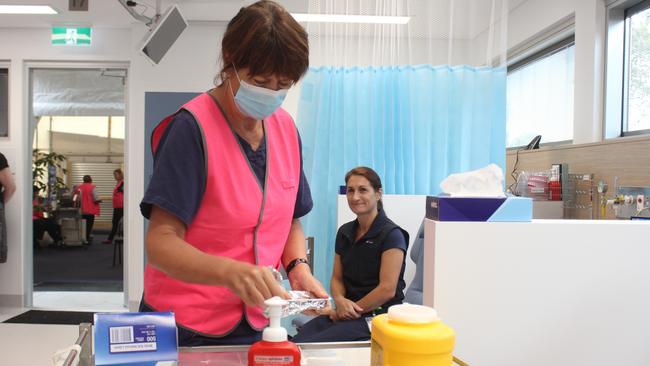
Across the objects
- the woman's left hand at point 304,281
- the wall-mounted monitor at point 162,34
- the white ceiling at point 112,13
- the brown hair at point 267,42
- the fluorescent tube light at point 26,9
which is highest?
the white ceiling at point 112,13

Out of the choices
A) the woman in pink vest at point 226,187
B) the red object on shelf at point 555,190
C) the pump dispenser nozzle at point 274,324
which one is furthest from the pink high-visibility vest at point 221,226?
the red object on shelf at point 555,190

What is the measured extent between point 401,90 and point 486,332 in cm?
187

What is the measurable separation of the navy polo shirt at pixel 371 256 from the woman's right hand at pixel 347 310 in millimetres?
119

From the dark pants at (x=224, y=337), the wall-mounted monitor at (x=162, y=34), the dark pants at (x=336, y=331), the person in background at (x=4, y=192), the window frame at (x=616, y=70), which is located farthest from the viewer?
the person in background at (x=4, y=192)

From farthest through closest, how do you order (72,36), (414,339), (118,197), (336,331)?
(118,197), (72,36), (336,331), (414,339)

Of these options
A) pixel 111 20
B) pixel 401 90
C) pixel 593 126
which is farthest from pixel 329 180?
pixel 111 20

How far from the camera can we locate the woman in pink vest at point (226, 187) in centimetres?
105

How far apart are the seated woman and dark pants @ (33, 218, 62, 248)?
6616mm

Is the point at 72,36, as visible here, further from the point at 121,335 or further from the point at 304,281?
the point at 121,335

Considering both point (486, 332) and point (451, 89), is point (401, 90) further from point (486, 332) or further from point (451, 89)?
point (486, 332)

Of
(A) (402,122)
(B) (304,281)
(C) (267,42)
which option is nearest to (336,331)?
(A) (402,122)

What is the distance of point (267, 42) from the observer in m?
1.07

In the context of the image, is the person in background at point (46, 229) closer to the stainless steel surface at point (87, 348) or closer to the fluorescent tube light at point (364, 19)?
the fluorescent tube light at point (364, 19)

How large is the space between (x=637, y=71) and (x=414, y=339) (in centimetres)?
346
